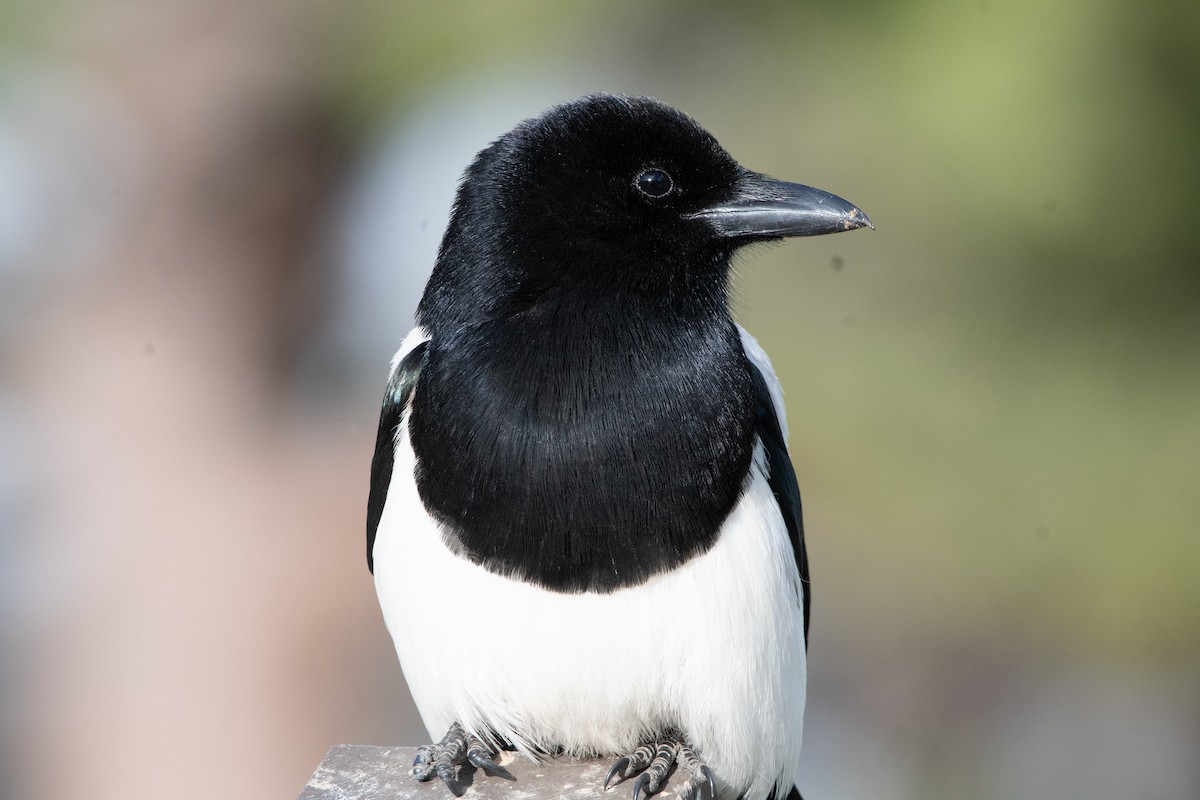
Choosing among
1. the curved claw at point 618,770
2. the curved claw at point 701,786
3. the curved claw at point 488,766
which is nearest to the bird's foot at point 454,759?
the curved claw at point 488,766

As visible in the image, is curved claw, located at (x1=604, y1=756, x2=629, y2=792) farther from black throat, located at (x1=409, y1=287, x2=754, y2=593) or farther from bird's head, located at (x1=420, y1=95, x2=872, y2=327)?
bird's head, located at (x1=420, y1=95, x2=872, y2=327)

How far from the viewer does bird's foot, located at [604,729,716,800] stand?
2.76 meters

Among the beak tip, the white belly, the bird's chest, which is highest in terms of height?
the beak tip

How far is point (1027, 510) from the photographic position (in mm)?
6363

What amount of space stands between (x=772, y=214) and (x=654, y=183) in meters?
0.27

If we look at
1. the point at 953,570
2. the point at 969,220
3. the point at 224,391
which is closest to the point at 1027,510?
the point at 953,570

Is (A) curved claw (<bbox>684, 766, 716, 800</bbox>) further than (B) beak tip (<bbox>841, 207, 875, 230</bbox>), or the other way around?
(B) beak tip (<bbox>841, 207, 875, 230</bbox>)

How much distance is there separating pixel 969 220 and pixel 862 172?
529 mm

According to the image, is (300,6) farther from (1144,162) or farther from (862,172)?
(1144,162)

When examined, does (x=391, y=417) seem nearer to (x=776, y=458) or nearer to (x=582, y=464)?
(x=582, y=464)

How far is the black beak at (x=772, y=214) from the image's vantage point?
2.93 m

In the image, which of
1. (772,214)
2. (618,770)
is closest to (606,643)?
(618,770)

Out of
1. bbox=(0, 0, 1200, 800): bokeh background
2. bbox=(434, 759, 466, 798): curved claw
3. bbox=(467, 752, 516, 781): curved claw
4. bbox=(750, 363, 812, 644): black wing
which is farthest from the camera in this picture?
bbox=(0, 0, 1200, 800): bokeh background

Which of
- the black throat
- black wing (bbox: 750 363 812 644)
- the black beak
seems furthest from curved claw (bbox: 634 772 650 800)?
the black beak
